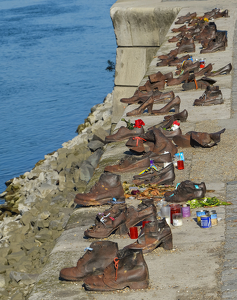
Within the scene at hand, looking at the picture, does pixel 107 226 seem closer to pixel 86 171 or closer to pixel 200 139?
Answer: pixel 200 139

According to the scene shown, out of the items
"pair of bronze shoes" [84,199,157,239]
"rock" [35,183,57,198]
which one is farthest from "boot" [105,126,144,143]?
"rock" [35,183,57,198]

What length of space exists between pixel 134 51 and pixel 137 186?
836cm

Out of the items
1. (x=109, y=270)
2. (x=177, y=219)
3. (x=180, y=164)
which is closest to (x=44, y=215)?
(x=180, y=164)

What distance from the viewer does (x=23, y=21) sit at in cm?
3766

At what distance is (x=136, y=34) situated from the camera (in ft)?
41.3

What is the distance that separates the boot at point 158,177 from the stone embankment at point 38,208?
2.96 meters

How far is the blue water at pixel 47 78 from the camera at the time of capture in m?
17.8

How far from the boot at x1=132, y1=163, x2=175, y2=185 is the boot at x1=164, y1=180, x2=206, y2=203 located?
350 millimetres

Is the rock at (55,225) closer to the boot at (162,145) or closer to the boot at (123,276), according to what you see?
the boot at (162,145)

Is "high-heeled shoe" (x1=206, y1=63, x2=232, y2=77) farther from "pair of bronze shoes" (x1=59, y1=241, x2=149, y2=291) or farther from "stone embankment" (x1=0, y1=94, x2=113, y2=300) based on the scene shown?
"pair of bronze shoes" (x1=59, y1=241, x2=149, y2=291)

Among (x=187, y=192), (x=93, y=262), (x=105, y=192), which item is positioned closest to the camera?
(x=93, y=262)

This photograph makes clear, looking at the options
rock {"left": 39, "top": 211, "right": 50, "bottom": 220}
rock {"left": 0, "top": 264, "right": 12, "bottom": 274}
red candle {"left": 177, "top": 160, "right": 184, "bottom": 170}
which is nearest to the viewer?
red candle {"left": 177, "top": 160, "right": 184, "bottom": 170}

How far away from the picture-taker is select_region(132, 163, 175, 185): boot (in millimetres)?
4891

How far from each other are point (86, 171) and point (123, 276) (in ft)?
25.3
